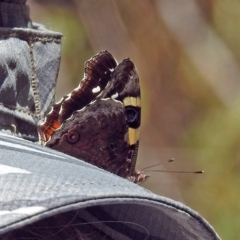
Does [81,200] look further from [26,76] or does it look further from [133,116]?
[133,116]

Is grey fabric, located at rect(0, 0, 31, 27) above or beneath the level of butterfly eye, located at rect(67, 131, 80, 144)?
above

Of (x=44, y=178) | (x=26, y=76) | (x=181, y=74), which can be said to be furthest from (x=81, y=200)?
(x=181, y=74)

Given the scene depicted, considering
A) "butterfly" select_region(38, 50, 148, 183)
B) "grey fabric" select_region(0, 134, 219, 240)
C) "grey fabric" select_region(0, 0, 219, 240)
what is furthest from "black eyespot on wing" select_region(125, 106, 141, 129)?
"grey fabric" select_region(0, 134, 219, 240)

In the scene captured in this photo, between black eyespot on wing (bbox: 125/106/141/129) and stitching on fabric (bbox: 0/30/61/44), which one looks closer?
stitching on fabric (bbox: 0/30/61/44)

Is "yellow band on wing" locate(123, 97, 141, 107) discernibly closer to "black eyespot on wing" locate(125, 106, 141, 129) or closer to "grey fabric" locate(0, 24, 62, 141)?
"black eyespot on wing" locate(125, 106, 141, 129)

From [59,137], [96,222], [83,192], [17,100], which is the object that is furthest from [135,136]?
[83,192]

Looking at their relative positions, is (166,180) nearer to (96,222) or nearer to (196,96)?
(196,96)

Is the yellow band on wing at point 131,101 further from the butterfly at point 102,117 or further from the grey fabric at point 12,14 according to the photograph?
the grey fabric at point 12,14
